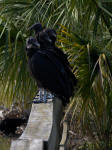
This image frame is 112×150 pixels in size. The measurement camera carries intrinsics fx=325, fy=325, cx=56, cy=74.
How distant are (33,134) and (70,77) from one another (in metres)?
0.77

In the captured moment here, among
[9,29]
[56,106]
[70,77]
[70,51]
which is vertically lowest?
[56,106]

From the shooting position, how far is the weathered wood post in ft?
7.50

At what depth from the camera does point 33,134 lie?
2463 millimetres

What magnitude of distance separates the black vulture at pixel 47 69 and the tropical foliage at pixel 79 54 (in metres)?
0.35

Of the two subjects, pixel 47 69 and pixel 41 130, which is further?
pixel 47 69

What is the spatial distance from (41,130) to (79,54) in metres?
1.11

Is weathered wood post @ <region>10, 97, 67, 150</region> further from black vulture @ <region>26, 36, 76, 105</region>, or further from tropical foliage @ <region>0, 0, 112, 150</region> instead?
tropical foliage @ <region>0, 0, 112, 150</region>

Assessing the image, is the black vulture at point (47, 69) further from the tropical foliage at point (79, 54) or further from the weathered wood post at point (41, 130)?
the tropical foliage at point (79, 54)

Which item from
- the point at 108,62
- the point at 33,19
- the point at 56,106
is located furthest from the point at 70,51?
the point at 33,19

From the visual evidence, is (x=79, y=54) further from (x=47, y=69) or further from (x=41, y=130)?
(x=41, y=130)

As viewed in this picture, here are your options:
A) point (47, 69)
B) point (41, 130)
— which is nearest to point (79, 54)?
point (47, 69)

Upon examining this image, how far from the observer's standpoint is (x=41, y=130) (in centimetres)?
253

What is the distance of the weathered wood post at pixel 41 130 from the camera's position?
A: 229cm

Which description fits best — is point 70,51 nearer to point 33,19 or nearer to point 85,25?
point 85,25
